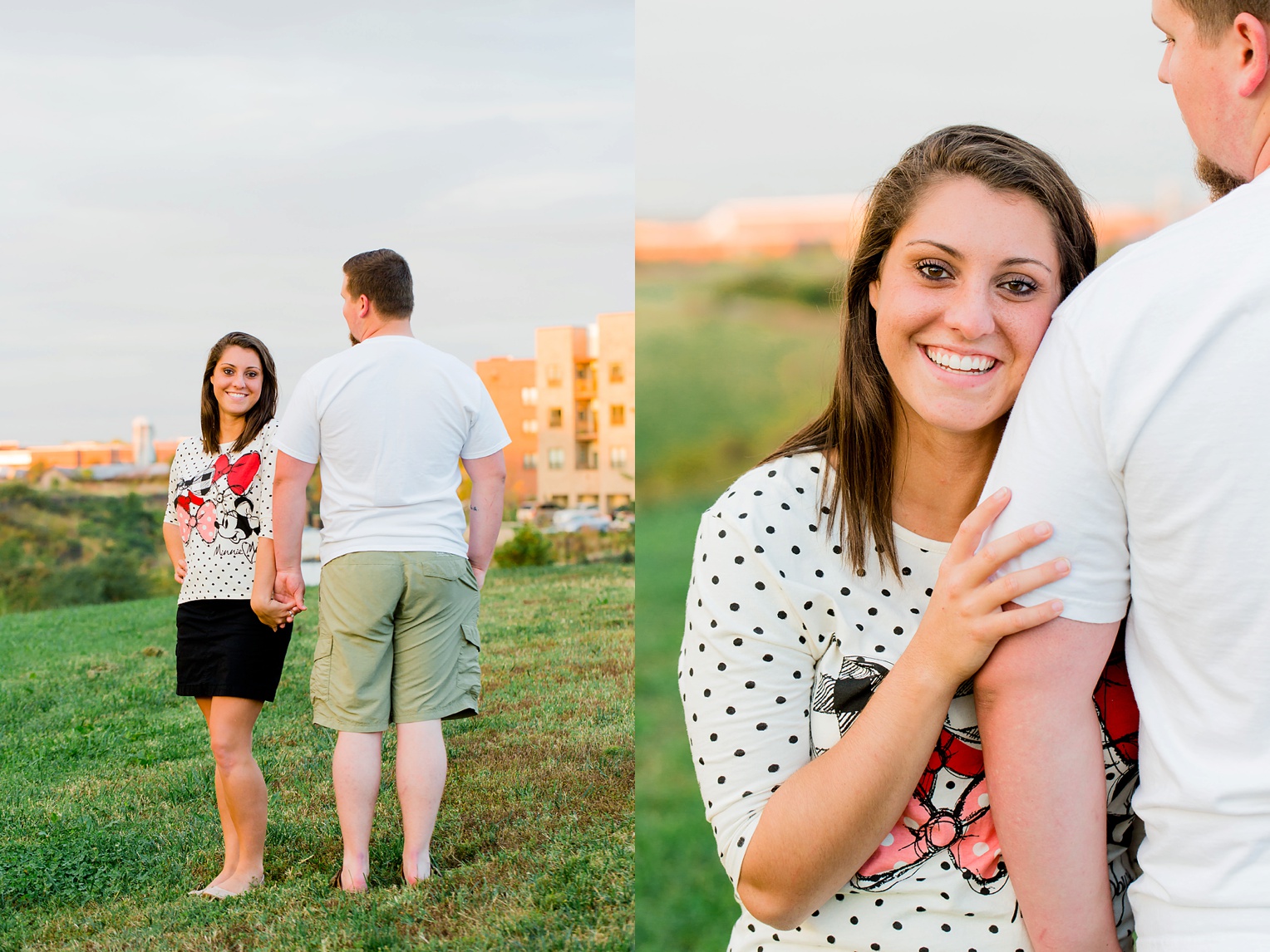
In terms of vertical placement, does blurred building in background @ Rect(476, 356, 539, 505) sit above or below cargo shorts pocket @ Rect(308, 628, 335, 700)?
above

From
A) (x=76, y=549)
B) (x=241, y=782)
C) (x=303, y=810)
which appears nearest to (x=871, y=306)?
(x=241, y=782)

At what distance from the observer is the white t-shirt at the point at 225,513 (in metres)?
2.80

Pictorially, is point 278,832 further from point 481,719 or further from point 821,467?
point 821,467

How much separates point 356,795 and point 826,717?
194 cm

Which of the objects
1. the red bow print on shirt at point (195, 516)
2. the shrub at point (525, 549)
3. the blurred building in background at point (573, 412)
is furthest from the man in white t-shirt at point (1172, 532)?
the shrub at point (525, 549)

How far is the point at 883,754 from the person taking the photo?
1.00 metres

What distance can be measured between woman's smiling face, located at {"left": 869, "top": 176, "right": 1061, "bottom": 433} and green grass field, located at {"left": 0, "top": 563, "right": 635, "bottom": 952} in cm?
193

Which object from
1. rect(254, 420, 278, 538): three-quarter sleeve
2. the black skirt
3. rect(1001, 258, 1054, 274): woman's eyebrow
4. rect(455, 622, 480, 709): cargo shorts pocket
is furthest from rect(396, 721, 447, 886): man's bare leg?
rect(1001, 258, 1054, 274): woman's eyebrow

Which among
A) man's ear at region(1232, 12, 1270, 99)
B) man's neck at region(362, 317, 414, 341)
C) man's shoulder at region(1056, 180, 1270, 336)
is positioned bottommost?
man's shoulder at region(1056, 180, 1270, 336)

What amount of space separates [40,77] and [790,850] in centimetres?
440

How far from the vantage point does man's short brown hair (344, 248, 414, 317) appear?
9.22ft

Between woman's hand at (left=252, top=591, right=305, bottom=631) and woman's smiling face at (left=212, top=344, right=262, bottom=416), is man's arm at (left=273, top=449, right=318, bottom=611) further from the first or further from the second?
woman's smiling face at (left=212, top=344, right=262, bottom=416)

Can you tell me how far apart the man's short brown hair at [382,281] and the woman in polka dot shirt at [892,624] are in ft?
6.00

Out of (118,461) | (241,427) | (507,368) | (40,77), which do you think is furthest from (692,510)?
(241,427)
